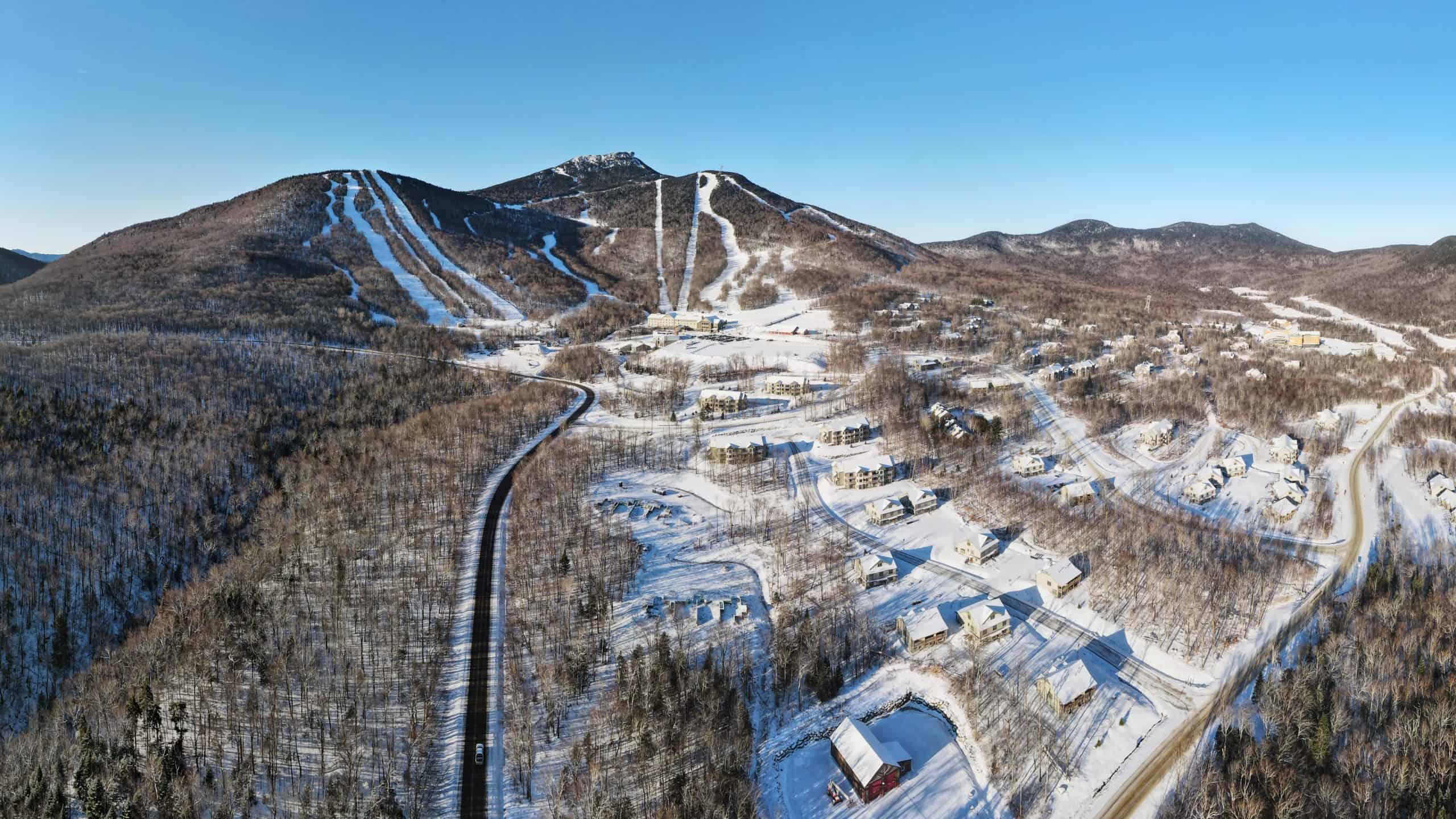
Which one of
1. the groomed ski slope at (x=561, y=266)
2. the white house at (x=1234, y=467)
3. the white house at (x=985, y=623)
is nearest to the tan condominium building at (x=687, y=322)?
the groomed ski slope at (x=561, y=266)

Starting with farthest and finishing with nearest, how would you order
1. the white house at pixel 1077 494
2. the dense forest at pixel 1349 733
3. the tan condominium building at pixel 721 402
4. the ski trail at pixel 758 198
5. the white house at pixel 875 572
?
1. the ski trail at pixel 758 198
2. the tan condominium building at pixel 721 402
3. the white house at pixel 1077 494
4. the white house at pixel 875 572
5. the dense forest at pixel 1349 733

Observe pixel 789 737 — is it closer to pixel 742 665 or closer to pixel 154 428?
pixel 742 665

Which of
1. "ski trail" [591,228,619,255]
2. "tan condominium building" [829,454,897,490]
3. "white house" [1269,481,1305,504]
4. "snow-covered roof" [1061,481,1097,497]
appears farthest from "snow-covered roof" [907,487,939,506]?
"ski trail" [591,228,619,255]

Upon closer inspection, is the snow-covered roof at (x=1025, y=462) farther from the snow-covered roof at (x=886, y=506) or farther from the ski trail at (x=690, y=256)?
the ski trail at (x=690, y=256)

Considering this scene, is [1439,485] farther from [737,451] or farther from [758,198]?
[758,198]

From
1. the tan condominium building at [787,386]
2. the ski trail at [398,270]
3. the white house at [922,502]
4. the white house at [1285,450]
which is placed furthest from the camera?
the ski trail at [398,270]

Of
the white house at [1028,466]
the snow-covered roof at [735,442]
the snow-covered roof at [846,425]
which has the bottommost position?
the white house at [1028,466]
